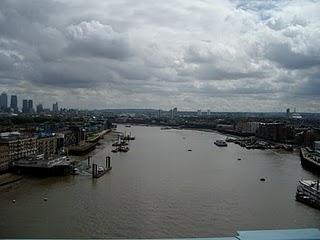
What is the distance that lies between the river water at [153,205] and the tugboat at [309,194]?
0.52 feet

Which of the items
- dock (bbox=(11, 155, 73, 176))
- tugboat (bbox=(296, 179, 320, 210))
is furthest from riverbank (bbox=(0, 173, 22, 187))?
tugboat (bbox=(296, 179, 320, 210))

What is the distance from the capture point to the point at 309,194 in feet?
23.6

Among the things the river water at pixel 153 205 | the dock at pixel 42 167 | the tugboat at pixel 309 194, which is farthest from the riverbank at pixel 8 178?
the tugboat at pixel 309 194

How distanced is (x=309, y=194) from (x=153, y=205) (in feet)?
8.36

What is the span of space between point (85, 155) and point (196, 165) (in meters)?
4.40

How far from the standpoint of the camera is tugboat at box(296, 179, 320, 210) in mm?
6866

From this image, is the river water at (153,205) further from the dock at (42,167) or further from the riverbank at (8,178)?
the dock at (42,167)

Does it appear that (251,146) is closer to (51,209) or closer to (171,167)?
(171,167)

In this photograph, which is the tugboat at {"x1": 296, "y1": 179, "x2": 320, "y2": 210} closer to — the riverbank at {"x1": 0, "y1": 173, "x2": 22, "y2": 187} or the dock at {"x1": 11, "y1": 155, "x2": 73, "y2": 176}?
the dock at {"x1": 11, "y1": 155, "x2": 73, "y2": 176}

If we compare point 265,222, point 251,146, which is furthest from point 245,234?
point 251,146

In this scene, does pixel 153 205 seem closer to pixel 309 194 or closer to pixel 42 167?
pixel 309 194

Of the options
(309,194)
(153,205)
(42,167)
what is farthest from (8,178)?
(309,194)

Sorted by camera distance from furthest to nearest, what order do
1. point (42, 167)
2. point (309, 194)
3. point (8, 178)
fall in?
1. point (42, 167)
2. point (8, 178)
3. point (309, 194)

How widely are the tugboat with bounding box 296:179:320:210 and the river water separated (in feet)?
0.52
